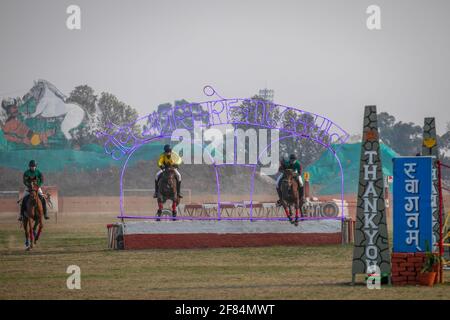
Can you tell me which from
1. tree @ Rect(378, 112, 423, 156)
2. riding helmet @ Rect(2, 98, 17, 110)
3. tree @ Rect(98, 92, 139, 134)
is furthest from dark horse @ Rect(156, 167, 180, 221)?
tree @ Rect(378, 112, 423, 156)

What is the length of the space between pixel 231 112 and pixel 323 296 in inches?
602

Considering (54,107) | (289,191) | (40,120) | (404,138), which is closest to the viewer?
(289,191)

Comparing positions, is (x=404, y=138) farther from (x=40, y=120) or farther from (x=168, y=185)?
(x=168, y=185)

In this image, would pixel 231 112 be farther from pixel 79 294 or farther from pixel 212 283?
pixel 79 294

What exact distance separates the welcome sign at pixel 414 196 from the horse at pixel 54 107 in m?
68.7

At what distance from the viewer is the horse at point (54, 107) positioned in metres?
86.1

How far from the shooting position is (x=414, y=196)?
62.4ft

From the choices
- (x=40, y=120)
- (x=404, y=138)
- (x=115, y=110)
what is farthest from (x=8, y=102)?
(x=404, y=138)

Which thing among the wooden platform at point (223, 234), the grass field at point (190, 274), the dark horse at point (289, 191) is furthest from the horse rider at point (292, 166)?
the grass field at point (190, 274)

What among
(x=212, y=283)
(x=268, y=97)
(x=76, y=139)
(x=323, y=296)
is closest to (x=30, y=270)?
(x=212, y=283)

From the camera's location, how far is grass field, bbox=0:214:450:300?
18.6m

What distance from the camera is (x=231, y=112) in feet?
108

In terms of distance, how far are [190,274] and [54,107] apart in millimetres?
65311

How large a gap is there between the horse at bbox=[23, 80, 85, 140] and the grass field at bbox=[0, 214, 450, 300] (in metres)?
53.6
